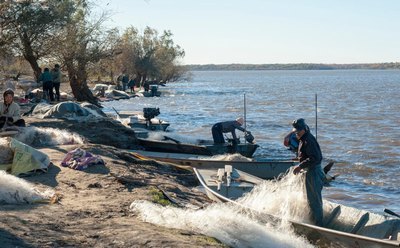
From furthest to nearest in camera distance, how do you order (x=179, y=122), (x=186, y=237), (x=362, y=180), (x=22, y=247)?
(x=179, y=122), (x=362, y=180), (x=186, y=237), (x=22, y=247)

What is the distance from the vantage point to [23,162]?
12.0m

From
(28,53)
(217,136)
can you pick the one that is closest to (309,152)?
(217,136)

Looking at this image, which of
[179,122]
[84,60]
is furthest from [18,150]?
[84,60]

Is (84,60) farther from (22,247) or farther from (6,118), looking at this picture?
(22,247)

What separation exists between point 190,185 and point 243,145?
5150 mm

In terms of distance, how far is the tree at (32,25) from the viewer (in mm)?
25891

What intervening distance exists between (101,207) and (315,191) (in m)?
3.19

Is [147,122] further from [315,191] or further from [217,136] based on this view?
[315,191]

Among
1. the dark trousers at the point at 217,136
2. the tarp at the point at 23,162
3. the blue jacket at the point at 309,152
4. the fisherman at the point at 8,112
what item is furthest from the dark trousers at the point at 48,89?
the blue jacket at the point at 309,152

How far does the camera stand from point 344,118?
134ft

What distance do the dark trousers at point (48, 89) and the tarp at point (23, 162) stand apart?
1946 centimetres

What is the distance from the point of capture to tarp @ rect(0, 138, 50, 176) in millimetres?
11859

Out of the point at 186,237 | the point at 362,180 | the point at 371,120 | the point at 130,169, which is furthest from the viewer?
the point at 371,120

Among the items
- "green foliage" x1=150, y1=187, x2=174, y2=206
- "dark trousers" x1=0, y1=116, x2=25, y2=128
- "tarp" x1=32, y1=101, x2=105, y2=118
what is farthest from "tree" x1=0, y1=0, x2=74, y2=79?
"green foliage" x1=150, y1=187, x2=174, y2=206
